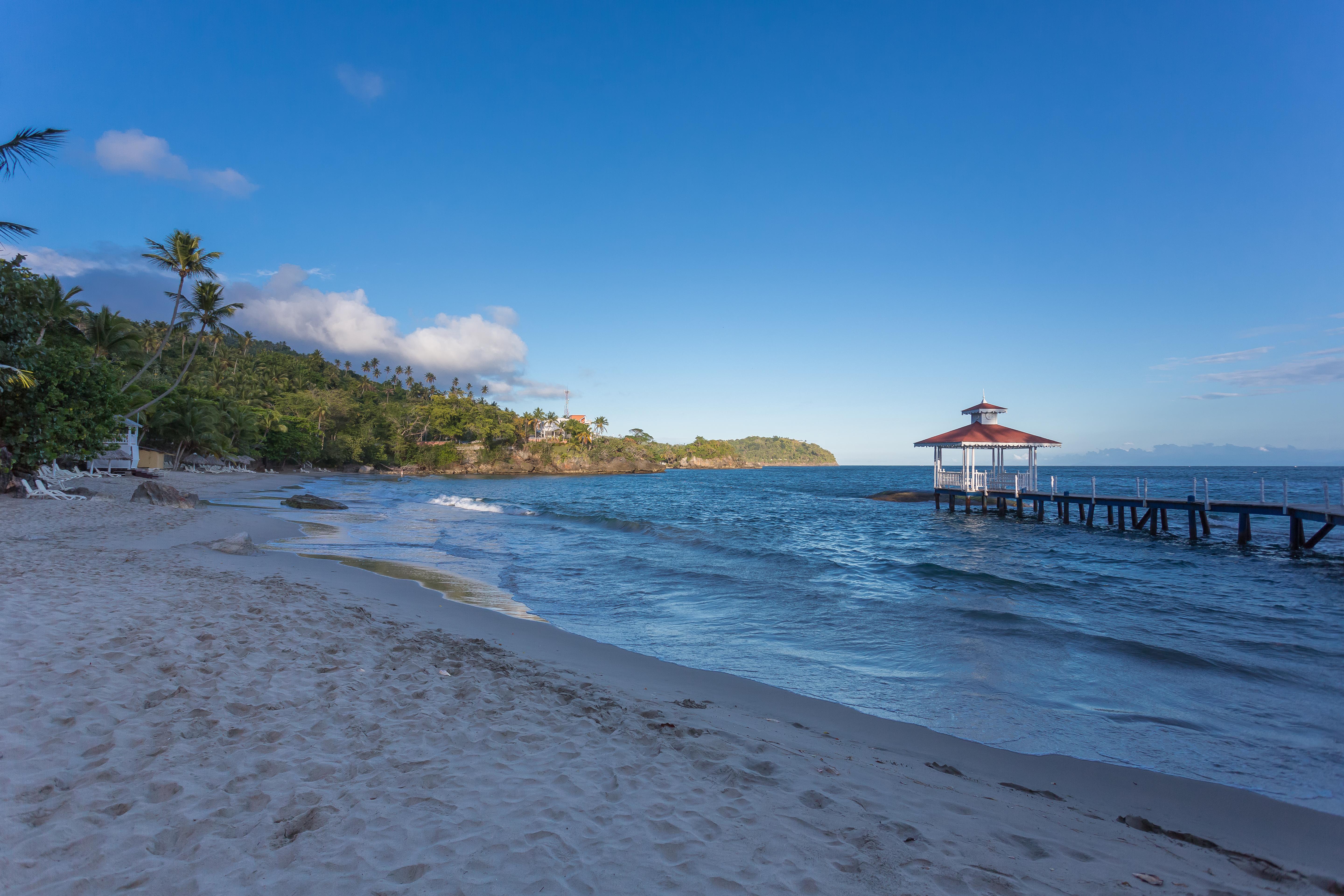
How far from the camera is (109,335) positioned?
2975 cm

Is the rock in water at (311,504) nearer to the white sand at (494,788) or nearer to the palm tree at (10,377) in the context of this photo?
the palm tree at (10,377)

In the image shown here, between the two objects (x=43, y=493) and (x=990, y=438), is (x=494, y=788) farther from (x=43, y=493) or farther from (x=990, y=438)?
(x=990, y=438)

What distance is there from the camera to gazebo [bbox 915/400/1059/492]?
28.1 metres

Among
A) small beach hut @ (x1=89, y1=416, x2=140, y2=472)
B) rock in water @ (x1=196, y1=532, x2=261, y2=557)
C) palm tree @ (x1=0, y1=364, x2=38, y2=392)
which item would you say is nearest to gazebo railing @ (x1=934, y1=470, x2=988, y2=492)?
rock in water @ (x1=196, y1=532, x2=261, y2=557)

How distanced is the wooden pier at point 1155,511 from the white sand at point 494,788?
21.5 m

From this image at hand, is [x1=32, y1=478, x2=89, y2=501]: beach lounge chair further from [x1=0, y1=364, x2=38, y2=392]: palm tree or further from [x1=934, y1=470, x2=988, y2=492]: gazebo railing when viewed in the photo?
[x1=934, y1=470, x2=988, y2=492]: gazebo railing

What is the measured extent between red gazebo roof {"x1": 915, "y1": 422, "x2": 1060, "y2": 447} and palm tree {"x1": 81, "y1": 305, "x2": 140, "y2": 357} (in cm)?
4270

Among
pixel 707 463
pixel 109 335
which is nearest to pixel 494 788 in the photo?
pixel 109 335

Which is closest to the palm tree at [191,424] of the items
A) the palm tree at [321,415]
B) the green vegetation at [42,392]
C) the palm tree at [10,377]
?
the green vegetation at [42,392]

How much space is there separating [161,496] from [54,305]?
37.1ft

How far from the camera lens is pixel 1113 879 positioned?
123 inches

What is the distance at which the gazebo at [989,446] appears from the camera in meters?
28.1

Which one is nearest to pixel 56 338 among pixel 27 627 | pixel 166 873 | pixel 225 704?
pixel 27 627

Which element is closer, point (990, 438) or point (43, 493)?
point (43, 493)
